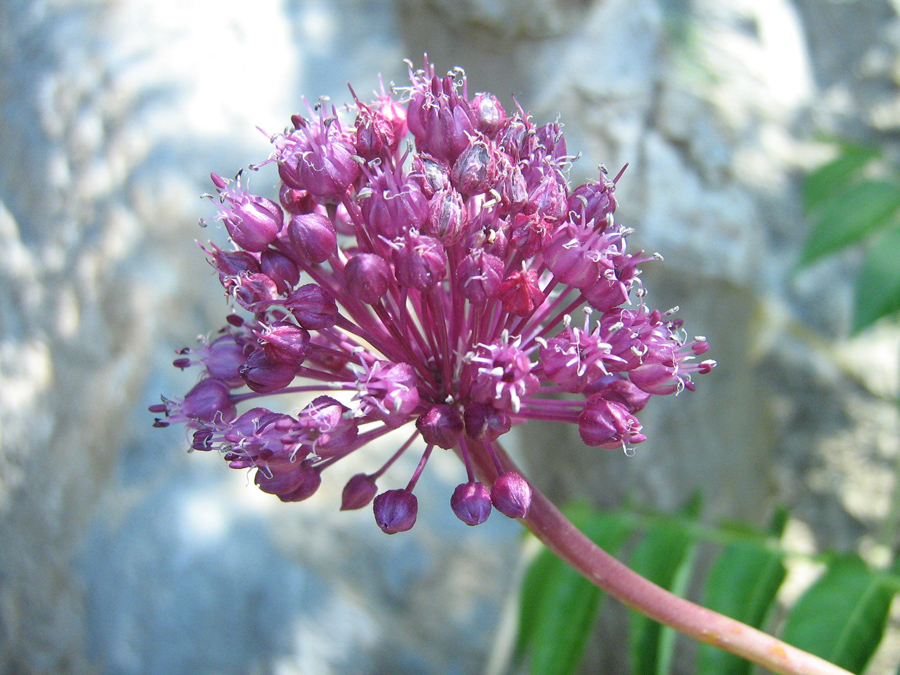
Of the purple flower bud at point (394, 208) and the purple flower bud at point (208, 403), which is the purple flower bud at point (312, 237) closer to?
the purple flower bud at point (394, 208)

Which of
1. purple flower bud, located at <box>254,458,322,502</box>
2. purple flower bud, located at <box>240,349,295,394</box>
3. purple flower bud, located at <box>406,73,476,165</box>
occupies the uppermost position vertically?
purple flower bud, located at <box>406,73,476,165</box>

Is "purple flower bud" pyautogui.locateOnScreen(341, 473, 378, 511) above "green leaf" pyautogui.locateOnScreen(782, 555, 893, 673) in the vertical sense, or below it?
below

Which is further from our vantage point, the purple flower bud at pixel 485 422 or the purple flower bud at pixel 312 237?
the purple flower bud at pixel 312 237

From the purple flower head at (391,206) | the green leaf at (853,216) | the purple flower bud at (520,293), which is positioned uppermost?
the green leaf at (853,216)

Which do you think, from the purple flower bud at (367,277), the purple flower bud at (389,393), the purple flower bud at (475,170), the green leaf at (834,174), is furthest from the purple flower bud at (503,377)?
the green leaf at (834,174)

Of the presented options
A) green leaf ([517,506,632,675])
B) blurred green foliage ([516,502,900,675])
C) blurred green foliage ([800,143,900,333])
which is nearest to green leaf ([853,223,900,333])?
blurred green foliage ([800,143,900,333])

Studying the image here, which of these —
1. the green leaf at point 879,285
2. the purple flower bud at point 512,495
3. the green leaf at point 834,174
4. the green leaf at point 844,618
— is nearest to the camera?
the purple flower bud at point 512,495

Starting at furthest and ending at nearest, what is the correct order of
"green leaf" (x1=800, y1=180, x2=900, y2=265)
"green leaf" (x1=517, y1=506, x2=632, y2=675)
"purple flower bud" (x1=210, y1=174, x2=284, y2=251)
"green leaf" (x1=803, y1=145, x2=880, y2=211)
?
"green leaf" (x1=803, y1=145, x2=880, y2=211) < "green leaf" (x1=800, y1=180, x2=900, y2=265) < "green leaf" (x1=517, y1=506, x2=632, y2=675) < "purple flower bud" (x1=210, y1=174, x2=284, y2=251)

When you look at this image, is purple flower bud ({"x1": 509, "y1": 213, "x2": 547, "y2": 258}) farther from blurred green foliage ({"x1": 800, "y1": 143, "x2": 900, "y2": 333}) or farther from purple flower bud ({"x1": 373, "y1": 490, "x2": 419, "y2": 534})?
blurred green foliage ({"x1": 800, "y1": 143, "x2": 900, "y2": 333})
